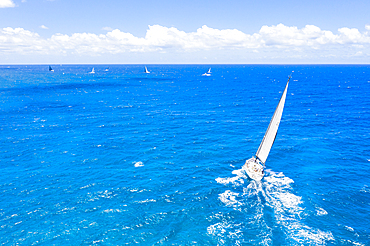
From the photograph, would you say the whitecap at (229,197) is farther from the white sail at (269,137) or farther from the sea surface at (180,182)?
the white sail at (269,137)

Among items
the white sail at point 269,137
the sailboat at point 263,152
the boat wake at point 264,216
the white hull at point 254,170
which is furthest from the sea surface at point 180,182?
the white sail at point 269,137

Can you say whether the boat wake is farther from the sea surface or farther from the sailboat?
the sailboat

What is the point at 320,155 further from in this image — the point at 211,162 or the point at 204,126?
the point at 204,126


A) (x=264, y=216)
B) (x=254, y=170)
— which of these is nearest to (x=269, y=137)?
(x=254, y=170)

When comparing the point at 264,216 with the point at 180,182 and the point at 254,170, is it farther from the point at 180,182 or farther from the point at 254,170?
the point at 180,182

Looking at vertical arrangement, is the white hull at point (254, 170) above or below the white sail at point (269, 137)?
below

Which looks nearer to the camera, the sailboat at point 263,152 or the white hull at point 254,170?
the sailboat at point 263,152

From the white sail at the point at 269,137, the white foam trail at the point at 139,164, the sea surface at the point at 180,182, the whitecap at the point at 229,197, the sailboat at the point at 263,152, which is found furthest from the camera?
the white foam trail at the point at 139,164

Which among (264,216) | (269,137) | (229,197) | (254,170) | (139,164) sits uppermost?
(269,137)
